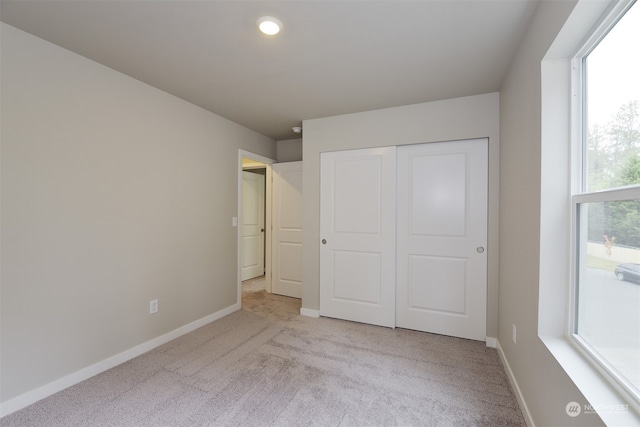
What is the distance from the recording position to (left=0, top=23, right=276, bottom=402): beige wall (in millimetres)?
1732

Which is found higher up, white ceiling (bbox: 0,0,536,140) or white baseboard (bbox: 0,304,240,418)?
white ceiling (bbox: 0,0,536,140)

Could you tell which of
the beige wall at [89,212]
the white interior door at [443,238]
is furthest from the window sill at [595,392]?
the beige wall at [89,212]

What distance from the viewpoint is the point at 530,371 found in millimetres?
1598

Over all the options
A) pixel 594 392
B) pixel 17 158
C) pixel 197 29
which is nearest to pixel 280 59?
pixel 197 29

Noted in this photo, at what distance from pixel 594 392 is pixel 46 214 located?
3.01 metres

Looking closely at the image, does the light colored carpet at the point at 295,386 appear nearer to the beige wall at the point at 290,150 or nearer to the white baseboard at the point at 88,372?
the white baseboard at the point at 88,372

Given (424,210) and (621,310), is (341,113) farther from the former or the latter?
(621,310)

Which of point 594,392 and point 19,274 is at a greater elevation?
point 19,274

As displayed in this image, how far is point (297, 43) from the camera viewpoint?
1.86 meters

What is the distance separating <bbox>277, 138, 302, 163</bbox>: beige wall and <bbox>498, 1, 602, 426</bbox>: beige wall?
2.68 meters

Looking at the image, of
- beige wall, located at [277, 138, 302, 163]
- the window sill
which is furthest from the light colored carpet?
beige wall, located at [277, 138, 302, 163]

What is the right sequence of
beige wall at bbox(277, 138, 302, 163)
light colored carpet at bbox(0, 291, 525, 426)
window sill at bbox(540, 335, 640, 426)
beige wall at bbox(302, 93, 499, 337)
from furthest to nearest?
beige wall at bbox(277, 138, 302, 163) < beige wall at bbox(302, 93, 499, 337) < light colored carpet at bbox(0, 291, 525, 426) < window sill at bbox(540, 335, 640, 426)

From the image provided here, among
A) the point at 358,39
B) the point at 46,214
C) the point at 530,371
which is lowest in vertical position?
the point at 530,371

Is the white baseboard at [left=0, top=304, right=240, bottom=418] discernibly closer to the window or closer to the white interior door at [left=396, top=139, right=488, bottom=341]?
the white interior door at [left=396, top=139, right=488, bottom=341]
